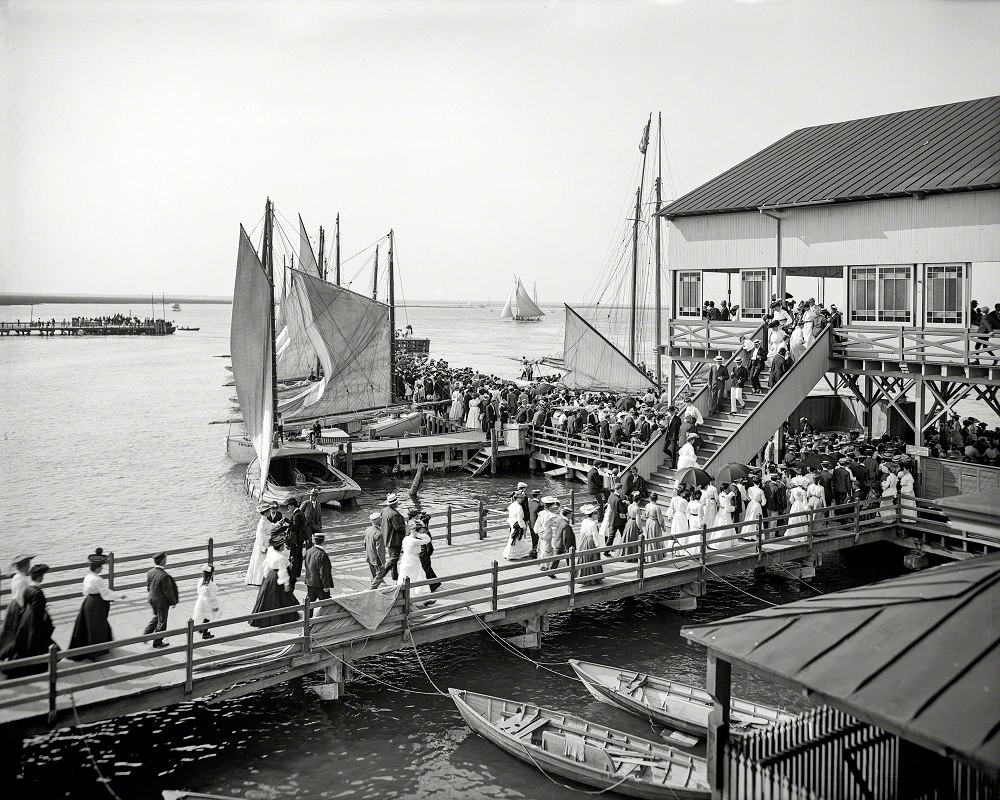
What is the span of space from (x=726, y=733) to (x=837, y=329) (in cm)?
1827

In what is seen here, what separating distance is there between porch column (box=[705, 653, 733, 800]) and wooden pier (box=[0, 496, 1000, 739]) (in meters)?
6.84

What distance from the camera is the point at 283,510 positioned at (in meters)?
19.0

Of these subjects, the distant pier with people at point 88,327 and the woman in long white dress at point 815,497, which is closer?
the woman in long white dress at point 815,497

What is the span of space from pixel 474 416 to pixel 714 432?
2066 centimetres

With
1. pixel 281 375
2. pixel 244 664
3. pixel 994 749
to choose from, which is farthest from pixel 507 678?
pixel 281 375

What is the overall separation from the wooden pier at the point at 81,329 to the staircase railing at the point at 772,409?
470 ft

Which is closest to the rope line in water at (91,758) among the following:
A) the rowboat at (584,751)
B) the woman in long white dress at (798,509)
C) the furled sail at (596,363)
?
the rowboat at (584,751)

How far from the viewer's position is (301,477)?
3503 cm

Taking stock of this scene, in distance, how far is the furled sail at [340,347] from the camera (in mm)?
42312

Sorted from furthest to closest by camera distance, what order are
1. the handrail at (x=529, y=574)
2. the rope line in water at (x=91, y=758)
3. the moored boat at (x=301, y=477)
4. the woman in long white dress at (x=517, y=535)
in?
the moored boat at (x=301, y=477) < the woman in long white dress at (x=517, y=535) < the handrail at (x=529, y=574) < the rope line in water at (x=91, y=758)

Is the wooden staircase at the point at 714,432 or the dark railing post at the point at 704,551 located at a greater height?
the wooden staircase at the point at 714,432

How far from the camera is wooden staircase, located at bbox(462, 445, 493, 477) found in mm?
39862

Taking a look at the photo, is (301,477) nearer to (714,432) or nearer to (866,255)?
(714,432)

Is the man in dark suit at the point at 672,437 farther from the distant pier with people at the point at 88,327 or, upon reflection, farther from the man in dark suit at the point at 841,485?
the distant pier with people at the point at 88,327
